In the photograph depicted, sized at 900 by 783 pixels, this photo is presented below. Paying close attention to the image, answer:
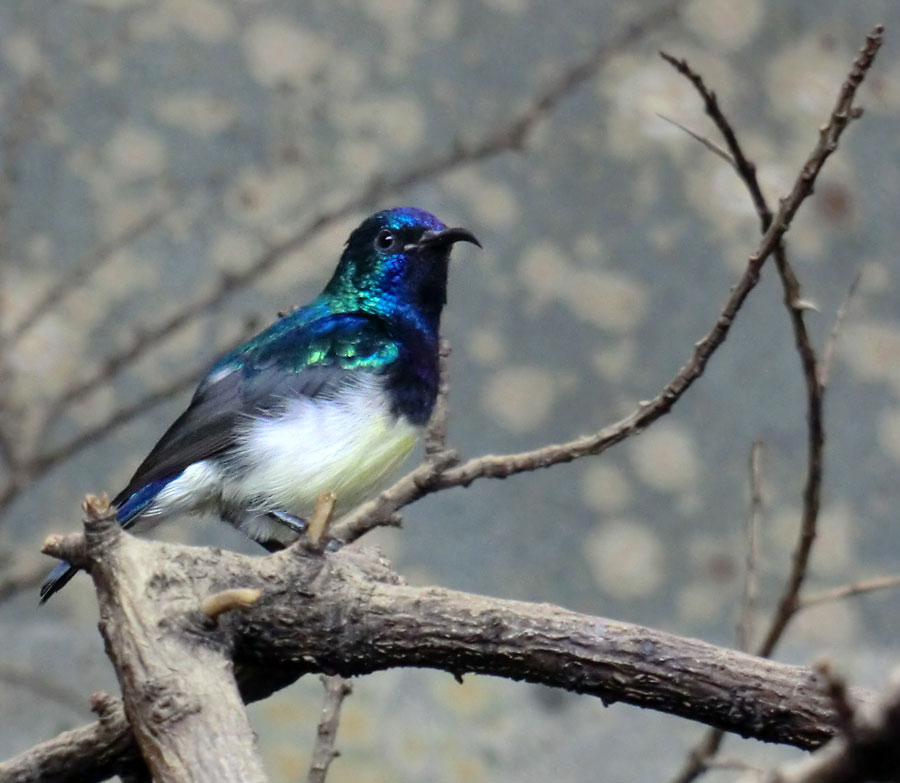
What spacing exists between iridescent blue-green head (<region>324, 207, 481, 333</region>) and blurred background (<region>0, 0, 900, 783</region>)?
4.20 feet

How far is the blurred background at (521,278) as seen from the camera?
3.63 m

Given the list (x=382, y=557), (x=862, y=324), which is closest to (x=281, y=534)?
(x=382, y=557)

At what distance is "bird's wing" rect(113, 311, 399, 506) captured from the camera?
6.88 feet

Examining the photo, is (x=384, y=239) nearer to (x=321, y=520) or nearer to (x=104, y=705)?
(x=321, y=520)

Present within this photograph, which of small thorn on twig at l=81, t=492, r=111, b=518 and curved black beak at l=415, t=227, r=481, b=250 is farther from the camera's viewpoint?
curved black beak at l=415, t=227, r=481, b=250

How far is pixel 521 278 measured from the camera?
372 cm

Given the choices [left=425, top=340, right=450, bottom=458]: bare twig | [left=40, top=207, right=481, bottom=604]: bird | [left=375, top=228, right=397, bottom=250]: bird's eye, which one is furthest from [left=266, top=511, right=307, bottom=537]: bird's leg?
[left=375, top=228, right=397, bottom=250]: bird's eye

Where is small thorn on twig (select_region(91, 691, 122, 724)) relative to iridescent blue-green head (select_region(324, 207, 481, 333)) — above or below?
below

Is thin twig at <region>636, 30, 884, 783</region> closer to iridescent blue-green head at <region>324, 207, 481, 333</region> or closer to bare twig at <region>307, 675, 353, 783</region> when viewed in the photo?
bare twig at <region>307, 675, 353, 783</region>

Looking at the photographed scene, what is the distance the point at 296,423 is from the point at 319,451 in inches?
2.7

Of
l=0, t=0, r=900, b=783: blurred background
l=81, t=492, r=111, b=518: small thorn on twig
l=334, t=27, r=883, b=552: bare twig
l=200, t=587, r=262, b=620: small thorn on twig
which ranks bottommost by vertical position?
l=200, t=587, r=262, b=620: small thorn on twig

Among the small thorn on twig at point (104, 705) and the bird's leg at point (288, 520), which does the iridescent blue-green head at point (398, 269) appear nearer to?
the bird's leg at point (288, 520)

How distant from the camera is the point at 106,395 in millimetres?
3648

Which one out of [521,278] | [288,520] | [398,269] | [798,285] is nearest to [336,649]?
[288,520]
